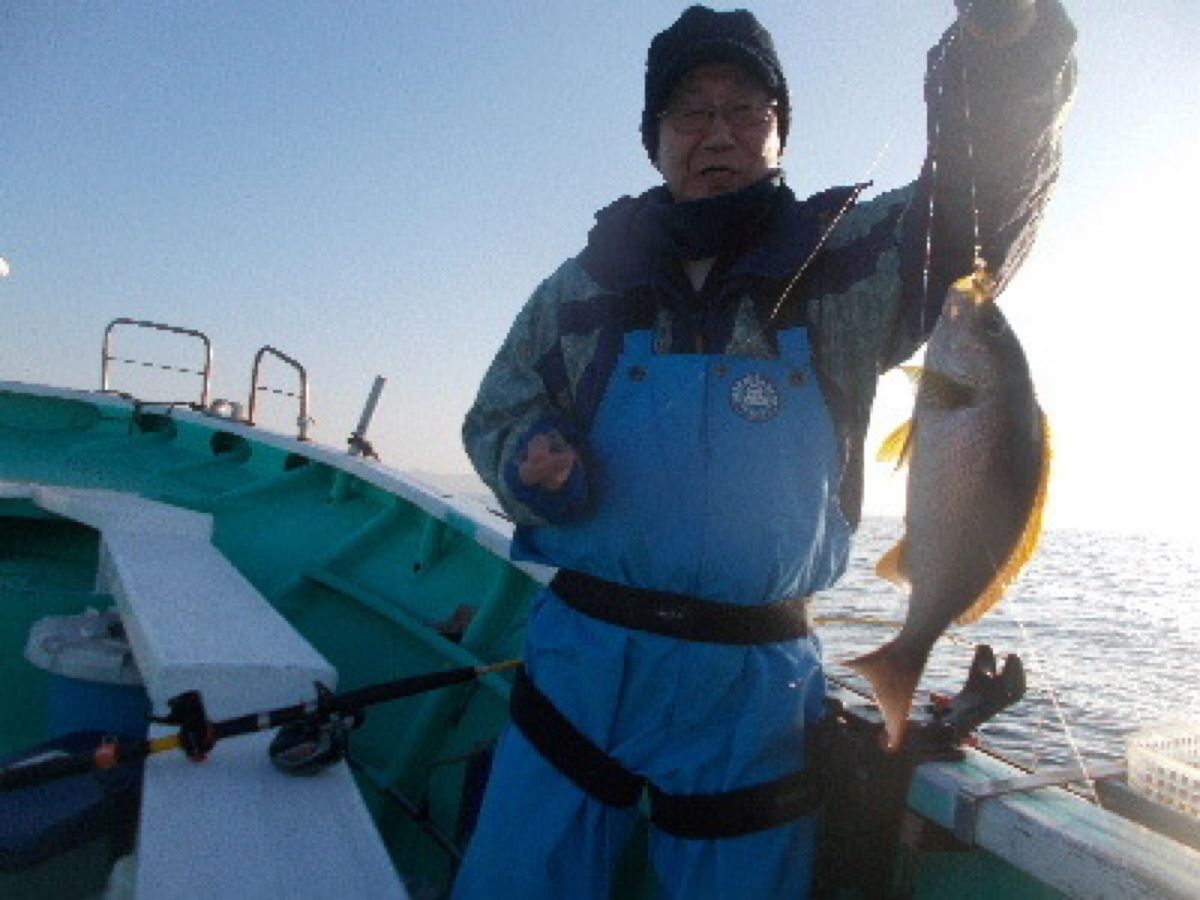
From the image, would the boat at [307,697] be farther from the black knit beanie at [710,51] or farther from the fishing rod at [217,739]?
the black knit beanie at [710,51]

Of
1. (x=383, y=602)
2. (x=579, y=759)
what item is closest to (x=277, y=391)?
(x=383, y=602)

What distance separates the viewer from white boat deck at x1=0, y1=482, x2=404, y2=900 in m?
1.69

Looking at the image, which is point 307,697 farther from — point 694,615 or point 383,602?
point 383,602

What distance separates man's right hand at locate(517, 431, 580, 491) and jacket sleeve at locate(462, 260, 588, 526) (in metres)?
0.04

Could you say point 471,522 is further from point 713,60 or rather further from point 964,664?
point 964,664

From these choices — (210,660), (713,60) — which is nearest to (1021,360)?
(713,60)

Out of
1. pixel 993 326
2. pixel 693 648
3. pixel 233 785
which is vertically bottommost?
pixel 233 785

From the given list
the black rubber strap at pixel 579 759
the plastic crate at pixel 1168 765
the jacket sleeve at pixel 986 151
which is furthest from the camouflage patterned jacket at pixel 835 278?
the plastic crate at pixel 1168 765

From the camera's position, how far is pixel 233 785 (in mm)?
2018

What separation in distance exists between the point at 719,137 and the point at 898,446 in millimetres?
990

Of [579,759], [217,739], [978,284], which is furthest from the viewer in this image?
[579,759]

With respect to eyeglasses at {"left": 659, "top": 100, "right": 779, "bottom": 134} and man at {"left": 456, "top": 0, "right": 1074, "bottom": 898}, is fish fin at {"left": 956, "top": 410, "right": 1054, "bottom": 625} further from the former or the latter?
eyeglasses at {"left": 659, "top": 100, "right": 779, "bottom": 134}

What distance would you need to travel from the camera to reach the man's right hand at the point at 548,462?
2100 millimetres

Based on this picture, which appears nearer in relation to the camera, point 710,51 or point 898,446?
point 898,446
